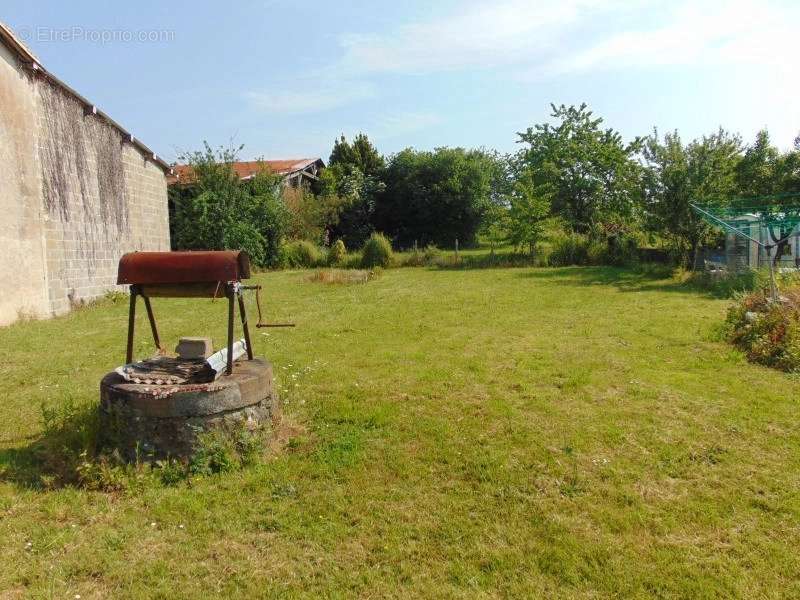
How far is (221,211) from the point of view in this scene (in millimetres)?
22453

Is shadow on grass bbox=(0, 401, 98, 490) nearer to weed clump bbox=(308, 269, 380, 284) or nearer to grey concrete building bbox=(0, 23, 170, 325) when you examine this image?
grey concrete building bbox=(0, 23, 170, 325)

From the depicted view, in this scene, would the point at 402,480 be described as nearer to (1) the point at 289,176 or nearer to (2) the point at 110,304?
(2) the point at 110,304

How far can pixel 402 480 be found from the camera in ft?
13.0

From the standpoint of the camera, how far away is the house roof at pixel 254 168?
23812 millimetres

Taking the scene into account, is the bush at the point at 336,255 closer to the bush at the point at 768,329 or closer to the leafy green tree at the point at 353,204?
the leafy green tree at the point at 353,204

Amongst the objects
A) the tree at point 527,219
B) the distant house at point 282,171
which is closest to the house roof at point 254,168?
the distant house at point 282,171

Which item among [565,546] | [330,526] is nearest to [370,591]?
[330,526]

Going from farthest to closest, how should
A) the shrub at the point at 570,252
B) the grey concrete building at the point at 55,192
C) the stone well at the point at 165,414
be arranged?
the shrub at the point at 570,252 < the grey concrete building at the point at 55,192 < the stone well at the point at 165,414

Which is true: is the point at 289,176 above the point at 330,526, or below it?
above

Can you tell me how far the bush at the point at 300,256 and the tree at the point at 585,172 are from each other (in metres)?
10.3

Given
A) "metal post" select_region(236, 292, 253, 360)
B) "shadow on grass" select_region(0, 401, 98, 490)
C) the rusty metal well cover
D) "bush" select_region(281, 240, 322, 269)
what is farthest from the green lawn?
"bush" select_region(281, 240, 322, 269)

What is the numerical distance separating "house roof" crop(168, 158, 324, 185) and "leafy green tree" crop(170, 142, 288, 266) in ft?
1.66

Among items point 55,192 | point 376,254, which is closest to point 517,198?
point 376,254

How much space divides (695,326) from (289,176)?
76.5ft
